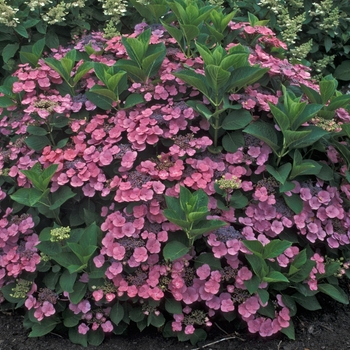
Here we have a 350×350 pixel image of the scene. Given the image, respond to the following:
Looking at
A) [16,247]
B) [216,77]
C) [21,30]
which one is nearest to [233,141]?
[216,77]

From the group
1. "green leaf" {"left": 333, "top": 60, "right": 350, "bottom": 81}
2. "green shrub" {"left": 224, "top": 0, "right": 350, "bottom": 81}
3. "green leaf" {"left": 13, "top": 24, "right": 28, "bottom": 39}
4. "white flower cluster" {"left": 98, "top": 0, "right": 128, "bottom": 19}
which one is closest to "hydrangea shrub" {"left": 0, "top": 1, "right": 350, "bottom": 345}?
"green leaf" {"left": 13, "top": 24, "right": 28, "bottom": 39}

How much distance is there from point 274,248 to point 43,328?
1.14 meters

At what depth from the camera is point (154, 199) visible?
7.39ft

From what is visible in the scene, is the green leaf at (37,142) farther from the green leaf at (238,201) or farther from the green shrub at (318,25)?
the green shrub at (318,25)

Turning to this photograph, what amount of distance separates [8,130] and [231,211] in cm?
135

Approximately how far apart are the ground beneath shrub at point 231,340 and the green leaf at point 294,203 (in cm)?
57

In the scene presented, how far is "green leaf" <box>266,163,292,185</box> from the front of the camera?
88.8 inches

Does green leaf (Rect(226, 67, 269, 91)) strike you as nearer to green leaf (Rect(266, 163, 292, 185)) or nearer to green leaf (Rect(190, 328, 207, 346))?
green leaf (Rect(266, 163, 292, 185))

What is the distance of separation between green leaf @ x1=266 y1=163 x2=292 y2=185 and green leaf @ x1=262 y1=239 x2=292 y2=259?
0.28m

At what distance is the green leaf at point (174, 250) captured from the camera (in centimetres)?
210

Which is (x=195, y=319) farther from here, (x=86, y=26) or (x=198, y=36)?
(x=86, y=26)

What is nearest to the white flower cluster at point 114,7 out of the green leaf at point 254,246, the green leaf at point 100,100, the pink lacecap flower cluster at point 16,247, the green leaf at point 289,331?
the green leaf at point 100,100

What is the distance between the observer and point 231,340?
7.64 ft

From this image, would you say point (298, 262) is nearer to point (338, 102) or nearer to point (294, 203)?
point (294, 203)
